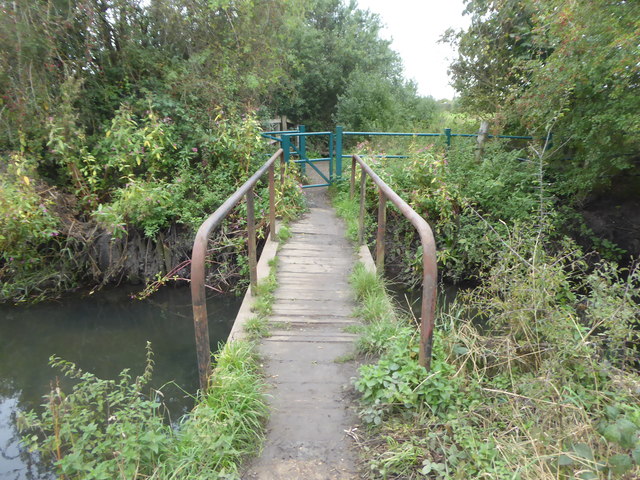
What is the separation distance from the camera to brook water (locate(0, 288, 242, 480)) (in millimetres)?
4008

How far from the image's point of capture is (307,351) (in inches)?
109

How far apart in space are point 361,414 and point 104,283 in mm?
5261

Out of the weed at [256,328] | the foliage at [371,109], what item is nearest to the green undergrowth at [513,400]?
the weed at [256,328]

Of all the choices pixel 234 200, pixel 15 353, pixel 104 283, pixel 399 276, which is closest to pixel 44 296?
pixel 104 283

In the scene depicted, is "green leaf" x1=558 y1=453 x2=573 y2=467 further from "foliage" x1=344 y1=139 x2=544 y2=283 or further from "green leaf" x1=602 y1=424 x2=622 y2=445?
"foliage" x1=344 y1=139 x2=544 y2=283

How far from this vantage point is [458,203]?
6.54 metres

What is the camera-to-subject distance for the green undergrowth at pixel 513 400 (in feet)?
5.72

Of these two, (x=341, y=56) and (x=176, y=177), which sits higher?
(x=341, y=56)

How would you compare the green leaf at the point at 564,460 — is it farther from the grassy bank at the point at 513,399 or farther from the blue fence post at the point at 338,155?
the blue fence post at the point at 338,155

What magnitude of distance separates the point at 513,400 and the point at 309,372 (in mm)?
1132

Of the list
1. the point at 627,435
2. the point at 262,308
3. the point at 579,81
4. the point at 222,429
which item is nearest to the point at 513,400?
the point at 627,435

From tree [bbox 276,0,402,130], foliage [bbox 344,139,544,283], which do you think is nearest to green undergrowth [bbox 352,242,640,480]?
foliage [bbox 344,139,544,283]

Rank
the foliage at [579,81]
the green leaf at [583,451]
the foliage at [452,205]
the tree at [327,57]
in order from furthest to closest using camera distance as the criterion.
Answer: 1. the tree at [327,57]
2. the foliage at [452,205]
3. the foliage at [579,81]
4. the green leaf at [583,451]

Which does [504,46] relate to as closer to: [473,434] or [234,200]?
A: [234,200]
